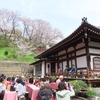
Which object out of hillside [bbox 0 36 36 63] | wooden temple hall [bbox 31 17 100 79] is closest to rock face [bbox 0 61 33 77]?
hillside [bbox 0 36 36 63]

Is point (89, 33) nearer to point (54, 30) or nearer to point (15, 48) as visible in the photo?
point (15, 48)

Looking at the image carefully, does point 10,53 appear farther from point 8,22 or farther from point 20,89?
point 20,89

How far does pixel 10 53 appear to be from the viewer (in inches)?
1252

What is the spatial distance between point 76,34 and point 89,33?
3.17 ft

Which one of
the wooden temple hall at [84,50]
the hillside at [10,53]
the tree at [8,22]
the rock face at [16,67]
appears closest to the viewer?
the wooden temple hall at [84,50]

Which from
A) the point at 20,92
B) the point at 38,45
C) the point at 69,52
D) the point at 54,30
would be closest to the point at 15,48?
the point at 38,45

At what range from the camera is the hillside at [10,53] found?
1151 inches

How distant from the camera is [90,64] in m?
9.39

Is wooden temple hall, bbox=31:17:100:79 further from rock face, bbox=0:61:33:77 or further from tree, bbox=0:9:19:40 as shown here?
tree, bbox=0:9:19:40

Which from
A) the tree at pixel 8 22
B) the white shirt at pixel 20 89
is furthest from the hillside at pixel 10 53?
the white shirt at pixel 20 89

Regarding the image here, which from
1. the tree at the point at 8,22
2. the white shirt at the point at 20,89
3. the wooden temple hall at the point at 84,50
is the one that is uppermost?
the tree at the point at 8,22

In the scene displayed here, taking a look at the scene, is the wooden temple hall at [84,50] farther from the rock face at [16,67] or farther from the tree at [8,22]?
the tree at [8,22]

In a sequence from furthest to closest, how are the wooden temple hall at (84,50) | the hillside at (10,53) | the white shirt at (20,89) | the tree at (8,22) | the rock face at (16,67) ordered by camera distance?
1. the tree at (8,22)
2. the hillside at (10,53)
3. the rock face at (16,67)
4. the wooden temple hall at (84,50)
5. the white shirt at (20,89)

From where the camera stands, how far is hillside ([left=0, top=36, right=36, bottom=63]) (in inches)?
1151
